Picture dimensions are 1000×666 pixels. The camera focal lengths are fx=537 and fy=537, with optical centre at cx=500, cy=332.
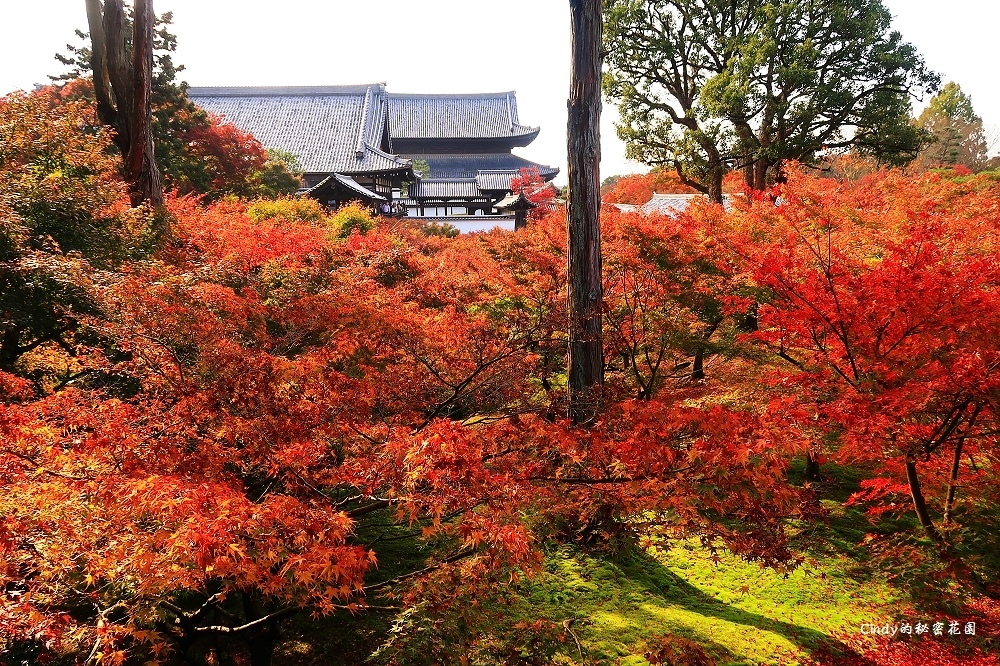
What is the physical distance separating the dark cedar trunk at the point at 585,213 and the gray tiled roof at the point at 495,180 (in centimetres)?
2697

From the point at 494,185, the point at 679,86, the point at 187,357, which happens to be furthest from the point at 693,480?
the point at 494,185

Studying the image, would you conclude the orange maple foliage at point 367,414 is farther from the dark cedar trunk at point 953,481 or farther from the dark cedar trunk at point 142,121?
the dark cedar trunk at point 142,121

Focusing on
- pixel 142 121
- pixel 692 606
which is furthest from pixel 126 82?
pixel 692 606

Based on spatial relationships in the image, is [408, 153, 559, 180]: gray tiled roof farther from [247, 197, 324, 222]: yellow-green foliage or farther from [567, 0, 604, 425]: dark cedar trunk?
[567, 0, 604, 425]: dark cedar trunk

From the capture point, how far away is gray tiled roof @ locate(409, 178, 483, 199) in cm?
3138

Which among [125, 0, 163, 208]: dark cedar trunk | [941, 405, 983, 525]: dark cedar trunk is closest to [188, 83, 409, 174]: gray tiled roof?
[125, 0, 163, 208]: dark cedar trunk

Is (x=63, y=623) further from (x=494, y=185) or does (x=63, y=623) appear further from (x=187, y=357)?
(x=494, y=185)

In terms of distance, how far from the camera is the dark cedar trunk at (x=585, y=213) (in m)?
5.29

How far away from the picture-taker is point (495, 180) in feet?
107

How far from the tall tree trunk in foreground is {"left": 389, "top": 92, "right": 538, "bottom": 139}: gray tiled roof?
3412 cm

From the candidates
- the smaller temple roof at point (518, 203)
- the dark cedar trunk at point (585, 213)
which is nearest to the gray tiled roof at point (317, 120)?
the smaller temple roof at point (518, 203)

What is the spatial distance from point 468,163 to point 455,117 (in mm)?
4138

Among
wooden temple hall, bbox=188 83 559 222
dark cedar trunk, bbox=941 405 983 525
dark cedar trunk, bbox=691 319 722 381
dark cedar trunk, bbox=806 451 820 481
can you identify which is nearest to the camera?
dark cedar trunk, bbox=941 405 983 525

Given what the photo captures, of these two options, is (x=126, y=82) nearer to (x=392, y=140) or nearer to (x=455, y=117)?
(x=392, y=140)
